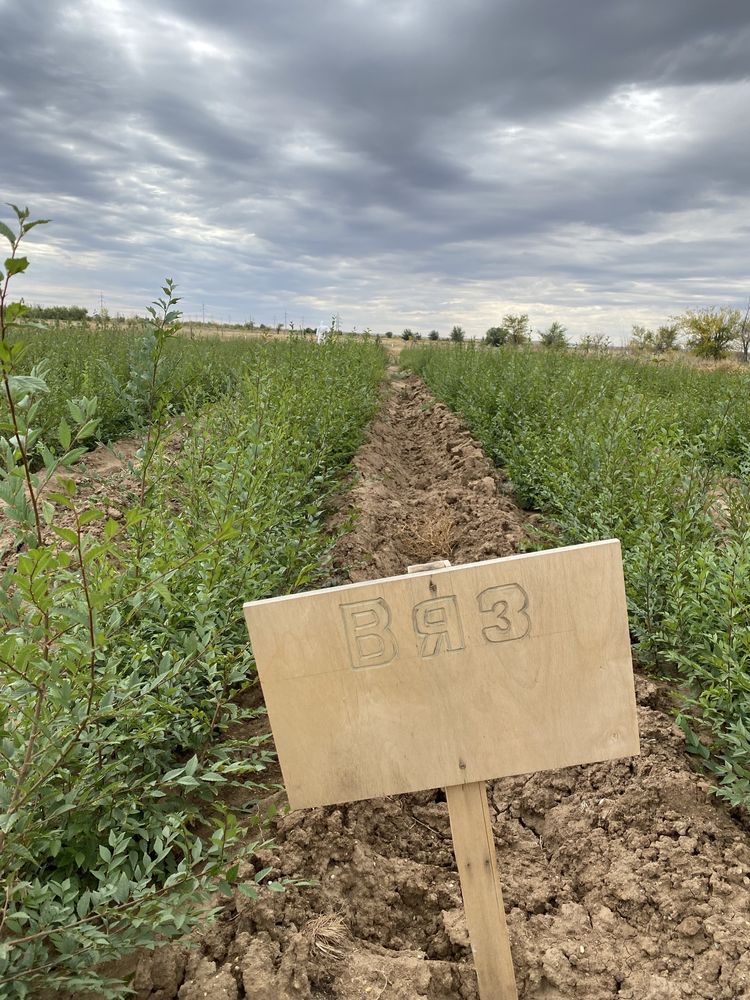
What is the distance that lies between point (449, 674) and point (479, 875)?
1.84 feet

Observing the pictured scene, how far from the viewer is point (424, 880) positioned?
2.28m

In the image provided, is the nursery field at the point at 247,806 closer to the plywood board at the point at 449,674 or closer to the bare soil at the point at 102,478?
the plywood board at the point at 449,674

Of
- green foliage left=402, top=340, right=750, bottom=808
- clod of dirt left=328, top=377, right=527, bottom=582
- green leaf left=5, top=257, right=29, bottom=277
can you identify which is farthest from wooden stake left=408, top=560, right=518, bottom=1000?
clod of dirt left=328, top=377, right=527, bottom=582

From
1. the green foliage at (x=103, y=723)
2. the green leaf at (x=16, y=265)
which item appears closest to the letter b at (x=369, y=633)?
the green foliage at (x=103, y=723)

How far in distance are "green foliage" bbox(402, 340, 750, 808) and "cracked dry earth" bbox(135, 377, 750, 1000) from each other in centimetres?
27

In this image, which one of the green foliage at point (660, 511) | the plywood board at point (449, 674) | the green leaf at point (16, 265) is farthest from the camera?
the green foliage at point (660, 511)

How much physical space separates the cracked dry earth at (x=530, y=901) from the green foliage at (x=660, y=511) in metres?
0.27

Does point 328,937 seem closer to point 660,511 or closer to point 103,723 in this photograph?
point 103,723

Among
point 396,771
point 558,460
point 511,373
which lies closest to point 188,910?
point 396,771

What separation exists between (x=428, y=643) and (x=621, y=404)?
14.6ft

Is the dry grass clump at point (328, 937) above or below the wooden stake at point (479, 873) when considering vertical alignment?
below

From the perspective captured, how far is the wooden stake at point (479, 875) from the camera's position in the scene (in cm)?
170

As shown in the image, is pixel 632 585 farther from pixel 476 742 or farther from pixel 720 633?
pixel 476 742

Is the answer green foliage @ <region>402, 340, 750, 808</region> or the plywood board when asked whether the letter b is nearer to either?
the plywood board
